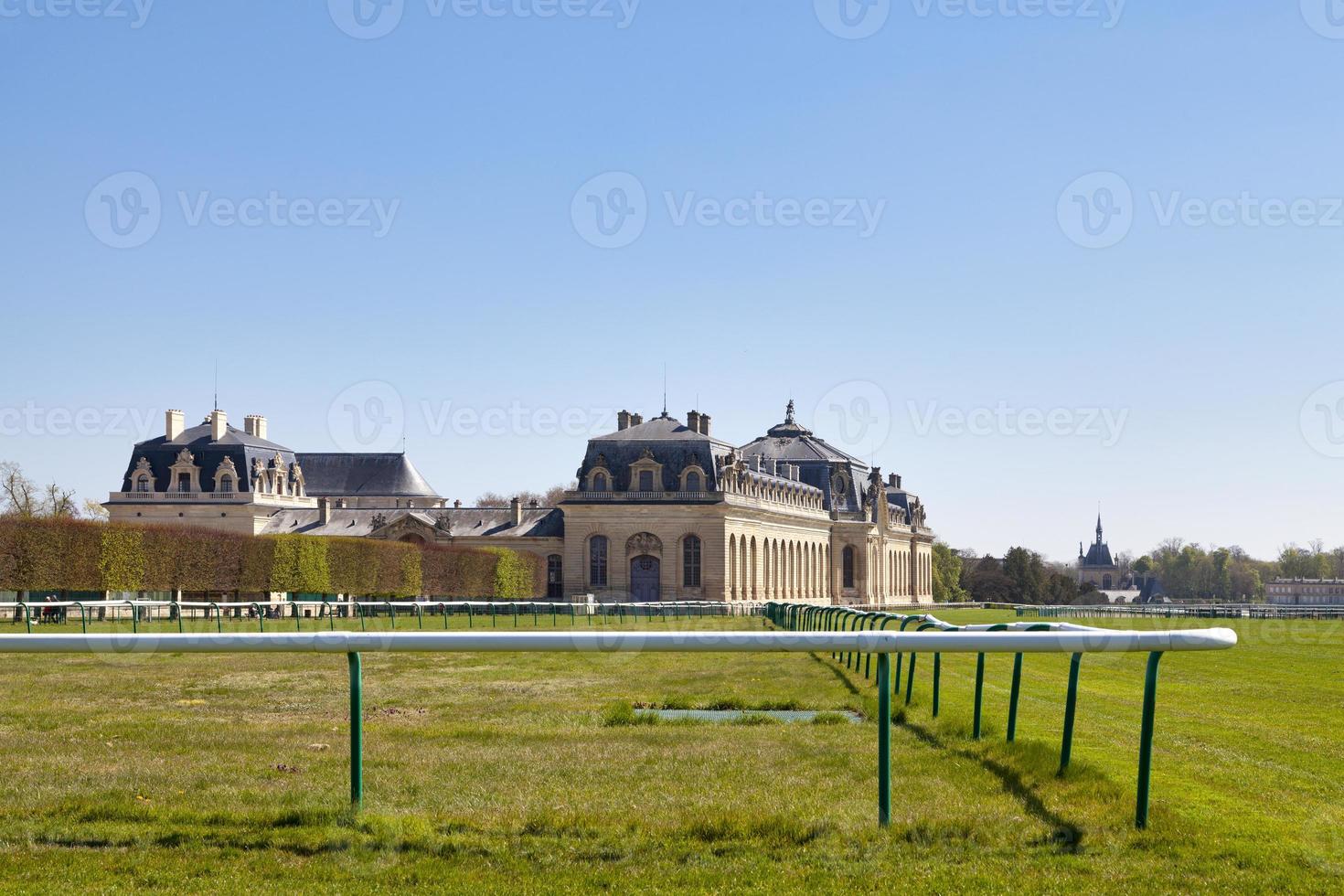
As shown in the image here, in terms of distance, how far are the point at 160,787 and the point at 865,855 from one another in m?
4.32

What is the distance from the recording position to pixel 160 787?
27.2ft

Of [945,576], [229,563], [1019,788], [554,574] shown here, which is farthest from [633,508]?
[1019,788]

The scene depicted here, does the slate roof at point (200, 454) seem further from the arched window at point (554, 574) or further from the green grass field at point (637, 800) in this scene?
the green grass field at point (637, 800)

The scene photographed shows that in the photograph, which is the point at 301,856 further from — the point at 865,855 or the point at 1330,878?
the point at 1330,878

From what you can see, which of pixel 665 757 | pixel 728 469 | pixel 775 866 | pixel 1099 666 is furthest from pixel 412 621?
pixel 728 469

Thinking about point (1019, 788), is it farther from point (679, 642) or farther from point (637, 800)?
point (679, 642)

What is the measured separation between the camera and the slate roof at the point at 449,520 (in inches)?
4114

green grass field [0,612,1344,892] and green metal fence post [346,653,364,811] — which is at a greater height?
green metal fence post [346,653,364,811]

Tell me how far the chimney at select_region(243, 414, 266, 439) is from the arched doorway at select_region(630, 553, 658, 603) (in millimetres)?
38545

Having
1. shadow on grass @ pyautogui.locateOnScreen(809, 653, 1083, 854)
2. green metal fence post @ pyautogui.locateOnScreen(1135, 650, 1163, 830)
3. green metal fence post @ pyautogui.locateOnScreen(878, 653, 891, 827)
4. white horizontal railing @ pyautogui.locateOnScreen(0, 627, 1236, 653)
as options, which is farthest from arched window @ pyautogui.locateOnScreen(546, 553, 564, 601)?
green metal fence post @ pyautogui.locateOnScreen(1135, 650, 1163, 830)

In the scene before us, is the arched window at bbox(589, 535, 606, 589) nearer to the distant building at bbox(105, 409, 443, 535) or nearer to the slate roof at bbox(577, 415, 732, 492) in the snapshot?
the slate roof at bbox(577, 415, 732, 492)

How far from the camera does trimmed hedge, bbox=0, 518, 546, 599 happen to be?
51719mm

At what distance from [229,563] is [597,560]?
39833 millimetres

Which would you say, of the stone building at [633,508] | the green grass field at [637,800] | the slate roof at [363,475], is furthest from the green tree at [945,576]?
the green grass field at [637,800]
